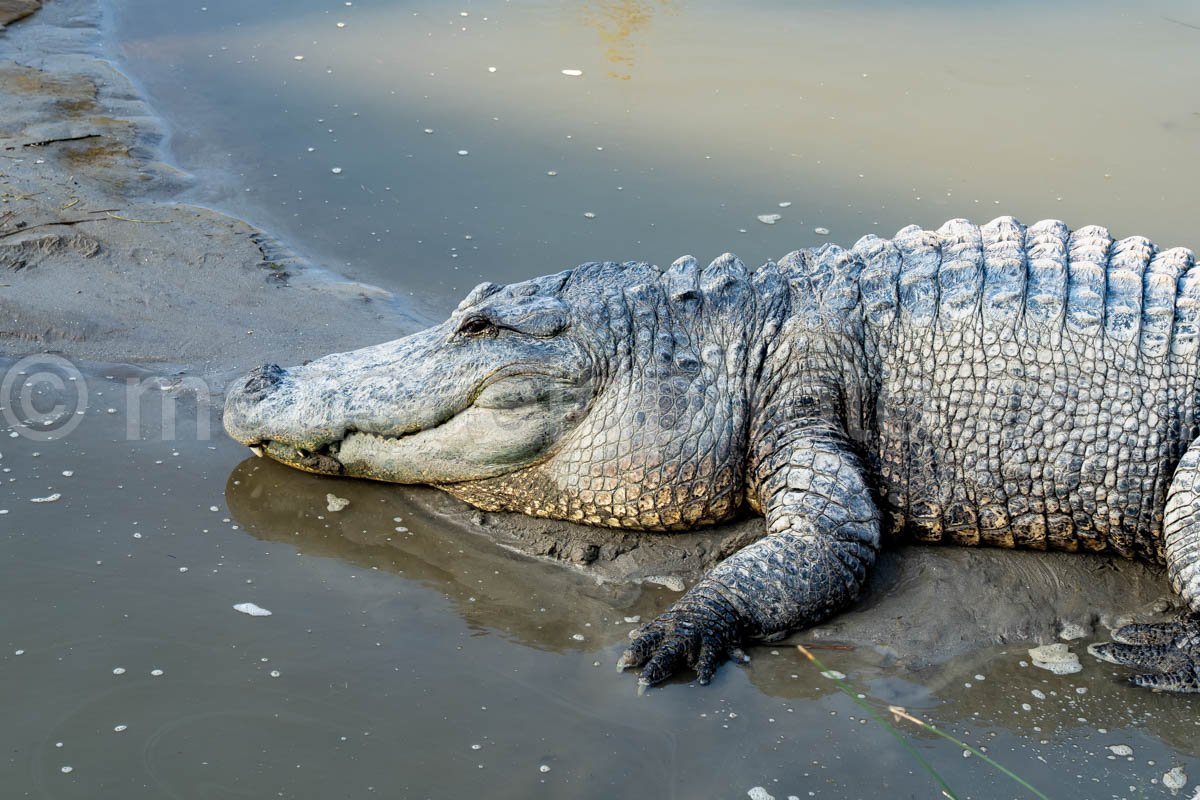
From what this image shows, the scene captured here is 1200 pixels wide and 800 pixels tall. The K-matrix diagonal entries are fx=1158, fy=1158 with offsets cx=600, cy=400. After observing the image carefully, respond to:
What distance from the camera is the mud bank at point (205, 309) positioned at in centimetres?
418

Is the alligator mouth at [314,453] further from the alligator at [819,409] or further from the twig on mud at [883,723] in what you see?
the twig on mud at [883,723]

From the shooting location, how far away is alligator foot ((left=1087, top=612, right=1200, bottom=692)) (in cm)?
380

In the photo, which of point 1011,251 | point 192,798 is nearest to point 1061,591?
point 1011,251

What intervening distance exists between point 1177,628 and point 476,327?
→ 2749 mm

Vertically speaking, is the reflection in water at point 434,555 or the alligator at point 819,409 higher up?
the alligator at point 819,409

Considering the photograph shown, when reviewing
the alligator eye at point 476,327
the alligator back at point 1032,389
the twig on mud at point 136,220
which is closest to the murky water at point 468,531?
the twig on mud at point 136,220

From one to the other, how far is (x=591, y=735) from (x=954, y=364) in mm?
1939

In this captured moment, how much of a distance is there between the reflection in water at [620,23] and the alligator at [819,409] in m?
5.11

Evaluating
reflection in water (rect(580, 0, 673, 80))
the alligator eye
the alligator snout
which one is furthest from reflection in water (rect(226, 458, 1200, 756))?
reflection in water (rect(580, 0, 673, 80))

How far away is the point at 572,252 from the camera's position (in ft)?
22.2

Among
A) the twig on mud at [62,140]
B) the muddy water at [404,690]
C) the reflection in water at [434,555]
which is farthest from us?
the twig on mud at [62,140]

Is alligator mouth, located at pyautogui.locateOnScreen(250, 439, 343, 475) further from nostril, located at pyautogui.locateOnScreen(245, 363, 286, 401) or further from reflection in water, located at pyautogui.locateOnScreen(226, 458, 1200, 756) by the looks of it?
nostril, located at pyautogui.locateOnScreen(245, 363, 286, 401)

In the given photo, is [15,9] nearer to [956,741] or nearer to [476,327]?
[476,327]

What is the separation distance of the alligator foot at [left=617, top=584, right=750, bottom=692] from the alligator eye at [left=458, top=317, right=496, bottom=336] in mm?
1348
